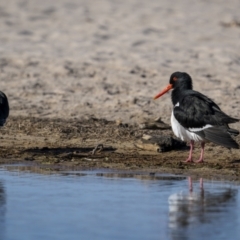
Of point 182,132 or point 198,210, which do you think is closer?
point 198,210

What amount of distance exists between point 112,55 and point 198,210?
32.6 ft

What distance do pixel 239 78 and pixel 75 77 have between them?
3.11 metres

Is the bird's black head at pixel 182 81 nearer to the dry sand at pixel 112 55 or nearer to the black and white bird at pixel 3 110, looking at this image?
the dry sand at pixel 112 55

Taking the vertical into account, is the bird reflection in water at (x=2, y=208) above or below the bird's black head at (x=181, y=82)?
below

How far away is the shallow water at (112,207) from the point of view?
8.06 m

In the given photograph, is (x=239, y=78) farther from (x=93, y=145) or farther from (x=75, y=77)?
(x=93, y=145)

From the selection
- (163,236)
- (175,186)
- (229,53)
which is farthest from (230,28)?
(163,236)

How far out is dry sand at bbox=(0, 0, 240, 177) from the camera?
51.8 feet

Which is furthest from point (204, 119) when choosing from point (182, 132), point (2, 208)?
point (2, 208)

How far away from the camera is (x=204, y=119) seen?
38.1ft

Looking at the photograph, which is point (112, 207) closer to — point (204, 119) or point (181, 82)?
point (204, 119)

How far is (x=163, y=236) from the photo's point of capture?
7.86m

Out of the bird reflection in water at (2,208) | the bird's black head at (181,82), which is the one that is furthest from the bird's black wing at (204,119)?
the bird reflection in water at (2,208)

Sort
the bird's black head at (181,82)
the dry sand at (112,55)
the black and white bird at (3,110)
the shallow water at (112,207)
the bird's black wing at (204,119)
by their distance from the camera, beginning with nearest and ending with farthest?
the shallow water at (112,207), the bird's black wing at (204,119), the black and white bird at (3,110), the bird's black head at (181,82), the dry sand at (112,55)
